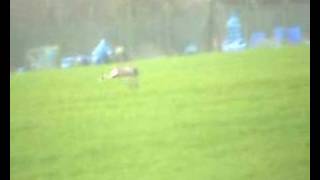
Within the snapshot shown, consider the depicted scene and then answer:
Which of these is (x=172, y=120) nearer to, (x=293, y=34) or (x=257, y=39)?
(x=257, y=39)

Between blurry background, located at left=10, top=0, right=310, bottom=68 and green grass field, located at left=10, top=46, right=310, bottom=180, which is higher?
blurry background, located at left=10, top=0, right=310, bottom=68

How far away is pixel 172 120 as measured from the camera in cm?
178

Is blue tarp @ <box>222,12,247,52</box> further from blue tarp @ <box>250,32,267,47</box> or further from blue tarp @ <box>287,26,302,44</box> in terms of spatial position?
blue tarp @ <box>287,26,302,44</box>

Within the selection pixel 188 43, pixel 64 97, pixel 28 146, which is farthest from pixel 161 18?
pixel 28 146

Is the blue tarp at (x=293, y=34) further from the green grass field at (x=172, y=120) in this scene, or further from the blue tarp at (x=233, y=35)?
the blue tarp at (x=233, y=35)

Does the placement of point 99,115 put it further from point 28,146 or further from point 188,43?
point 188,43

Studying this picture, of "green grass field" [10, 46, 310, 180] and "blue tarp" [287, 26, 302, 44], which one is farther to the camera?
"blue tarp" [287, 26, 302, 44]

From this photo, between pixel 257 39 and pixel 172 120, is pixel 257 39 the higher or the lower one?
the higher one

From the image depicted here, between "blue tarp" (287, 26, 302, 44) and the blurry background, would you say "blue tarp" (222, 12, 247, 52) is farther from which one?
"blue tarp" (287, 26, 302, 44)

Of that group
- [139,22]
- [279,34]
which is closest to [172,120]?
[139,22]

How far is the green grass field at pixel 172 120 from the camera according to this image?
1.70 meters

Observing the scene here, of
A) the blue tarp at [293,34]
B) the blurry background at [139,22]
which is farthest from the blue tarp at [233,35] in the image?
the blue tarp at [293,34]

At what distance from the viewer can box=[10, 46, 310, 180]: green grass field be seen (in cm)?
170

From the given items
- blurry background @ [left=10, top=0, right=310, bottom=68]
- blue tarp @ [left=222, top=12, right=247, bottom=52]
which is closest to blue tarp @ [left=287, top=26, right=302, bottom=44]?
blurry background @ [left=10, top=0, right=310, bottom=68]
